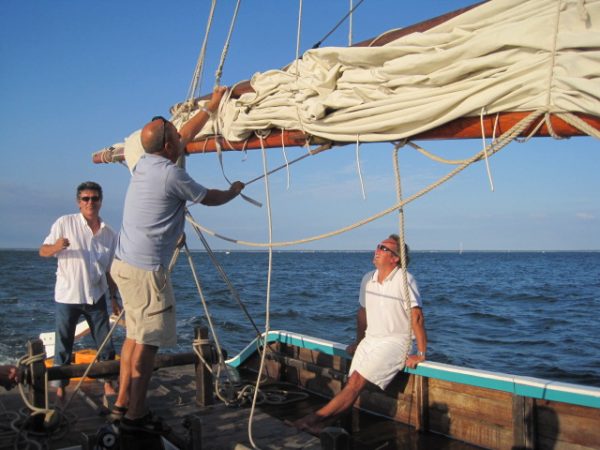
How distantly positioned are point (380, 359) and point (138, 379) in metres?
2.01

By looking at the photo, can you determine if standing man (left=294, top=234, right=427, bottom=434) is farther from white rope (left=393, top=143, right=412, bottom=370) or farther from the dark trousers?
the dark trousers

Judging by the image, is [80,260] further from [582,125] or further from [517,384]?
[582,125]

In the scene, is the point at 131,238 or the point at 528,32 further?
the point at 131,238

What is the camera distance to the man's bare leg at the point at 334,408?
4.34 m

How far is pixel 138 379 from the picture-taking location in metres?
3.42

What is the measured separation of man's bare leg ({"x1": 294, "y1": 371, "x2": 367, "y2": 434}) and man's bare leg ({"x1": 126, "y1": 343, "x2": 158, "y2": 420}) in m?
1.41

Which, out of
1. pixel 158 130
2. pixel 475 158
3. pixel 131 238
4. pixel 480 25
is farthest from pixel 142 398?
pixel 480 25

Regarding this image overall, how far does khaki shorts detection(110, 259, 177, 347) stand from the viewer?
3.42m

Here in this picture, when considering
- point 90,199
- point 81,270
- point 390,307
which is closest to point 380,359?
point 390,307

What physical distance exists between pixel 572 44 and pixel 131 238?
2589mm

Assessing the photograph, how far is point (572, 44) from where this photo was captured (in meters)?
2.34

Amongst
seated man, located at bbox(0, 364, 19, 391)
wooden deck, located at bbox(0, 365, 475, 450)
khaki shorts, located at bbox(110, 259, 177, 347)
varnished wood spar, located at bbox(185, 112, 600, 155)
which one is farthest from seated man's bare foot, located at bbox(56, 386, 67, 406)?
varnished wood spar, located at bbox(185, 112, 600, 155)

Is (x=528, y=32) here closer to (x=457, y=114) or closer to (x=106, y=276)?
(x=457, y=114)

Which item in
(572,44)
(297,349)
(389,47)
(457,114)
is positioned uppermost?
(389,47)
